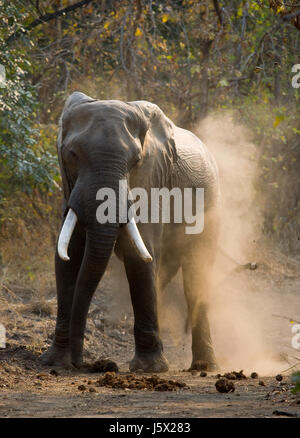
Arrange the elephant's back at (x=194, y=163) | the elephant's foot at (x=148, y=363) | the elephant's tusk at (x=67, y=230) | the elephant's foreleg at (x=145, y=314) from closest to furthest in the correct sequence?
the elephant's tusk at (x=67, y=230) < the elephant's foreleg at (x=145, y=314) < the elephant's foot at (x=148, y=363) < the elephant's back at (x=194, y=163)

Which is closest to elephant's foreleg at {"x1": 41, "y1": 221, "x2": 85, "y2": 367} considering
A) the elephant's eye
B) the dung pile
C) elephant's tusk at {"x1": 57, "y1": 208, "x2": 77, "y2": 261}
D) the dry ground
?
the dry ground

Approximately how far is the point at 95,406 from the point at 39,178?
18.3 feet

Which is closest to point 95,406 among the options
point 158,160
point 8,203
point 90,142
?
point 90,142

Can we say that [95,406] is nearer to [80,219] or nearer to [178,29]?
[80,219]

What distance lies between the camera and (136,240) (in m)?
7.12

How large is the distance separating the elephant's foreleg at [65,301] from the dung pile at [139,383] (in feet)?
3.46

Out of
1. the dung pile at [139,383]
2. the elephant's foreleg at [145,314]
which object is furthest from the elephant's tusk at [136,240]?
the dung pile at [139,383]

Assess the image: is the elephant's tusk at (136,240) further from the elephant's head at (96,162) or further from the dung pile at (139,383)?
the dung pile at (139,383)

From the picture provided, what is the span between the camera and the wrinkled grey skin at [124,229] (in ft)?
22.7

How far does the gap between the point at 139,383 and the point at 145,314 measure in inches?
48.9

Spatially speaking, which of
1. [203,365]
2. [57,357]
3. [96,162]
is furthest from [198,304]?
[96,162]

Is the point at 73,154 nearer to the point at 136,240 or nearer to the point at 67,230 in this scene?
the point at 67,230

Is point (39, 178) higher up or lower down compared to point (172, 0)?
lower down

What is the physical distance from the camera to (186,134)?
9109 millimetres
